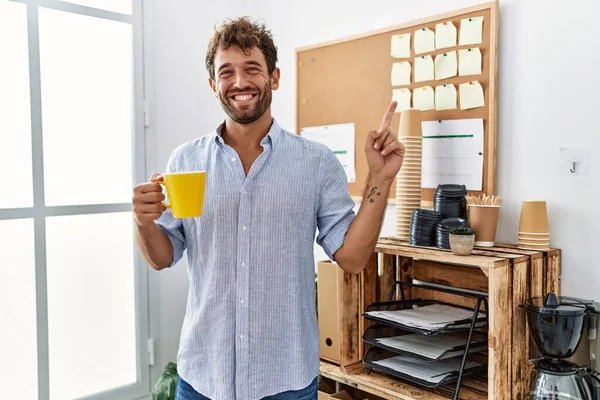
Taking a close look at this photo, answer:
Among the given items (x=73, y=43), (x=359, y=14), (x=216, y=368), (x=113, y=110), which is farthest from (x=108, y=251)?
(x=359, y=14)

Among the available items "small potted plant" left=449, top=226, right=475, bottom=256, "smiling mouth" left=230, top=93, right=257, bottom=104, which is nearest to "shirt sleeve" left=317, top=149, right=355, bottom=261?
"smiling mouth" left=230, top=93, right=257, bottom=104

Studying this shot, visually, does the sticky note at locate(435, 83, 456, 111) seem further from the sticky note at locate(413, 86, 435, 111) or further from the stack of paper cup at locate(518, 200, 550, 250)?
the stack of paper cup at locate(518, 200, 550, 250)

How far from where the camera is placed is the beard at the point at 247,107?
1.28 m

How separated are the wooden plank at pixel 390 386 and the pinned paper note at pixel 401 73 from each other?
102cm

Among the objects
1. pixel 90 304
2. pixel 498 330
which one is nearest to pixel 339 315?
pixel 498 330

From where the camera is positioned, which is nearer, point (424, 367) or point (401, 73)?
point (424, 367)

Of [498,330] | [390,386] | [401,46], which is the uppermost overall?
[401,46]

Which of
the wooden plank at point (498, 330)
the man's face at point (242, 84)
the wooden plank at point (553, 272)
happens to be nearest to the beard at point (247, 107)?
the man's face at point (242, 84)

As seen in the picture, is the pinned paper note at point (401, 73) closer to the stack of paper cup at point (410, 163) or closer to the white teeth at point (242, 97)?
the stack of paper cup at point (410, 163)

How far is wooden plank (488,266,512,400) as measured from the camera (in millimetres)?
1358

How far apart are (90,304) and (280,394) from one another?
1.27 m

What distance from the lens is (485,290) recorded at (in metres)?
1.69

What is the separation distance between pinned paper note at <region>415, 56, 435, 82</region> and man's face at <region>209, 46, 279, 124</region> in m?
0.77

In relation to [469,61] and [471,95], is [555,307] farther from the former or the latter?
[469,61]
